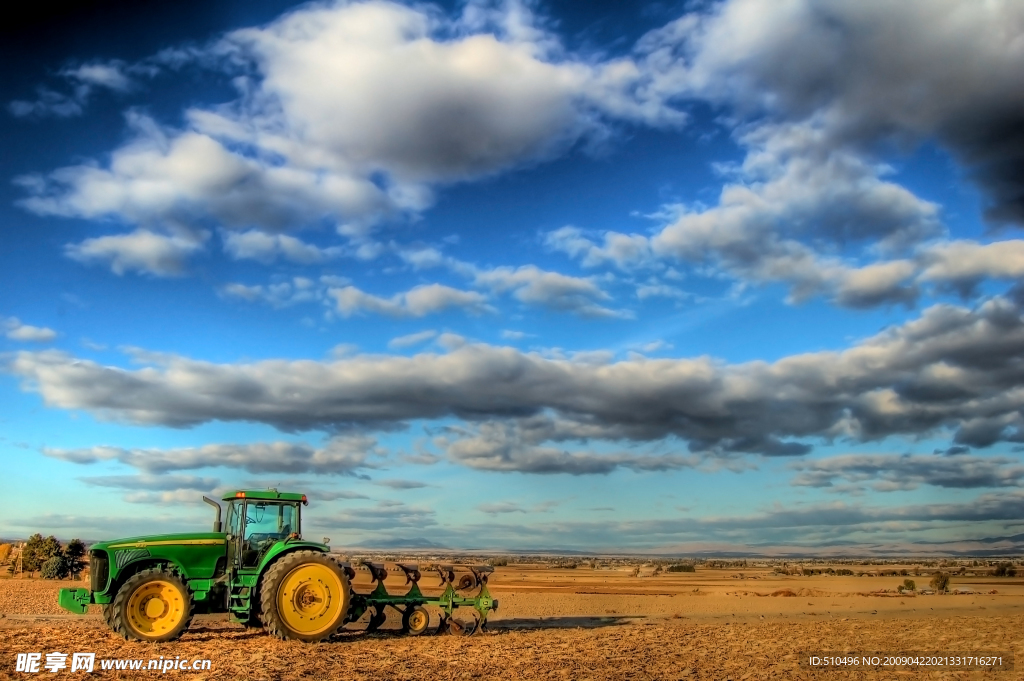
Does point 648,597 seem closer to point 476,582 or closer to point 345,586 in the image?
point 476,582

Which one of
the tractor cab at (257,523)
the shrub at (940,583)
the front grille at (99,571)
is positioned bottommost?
the shrub at (940,583)

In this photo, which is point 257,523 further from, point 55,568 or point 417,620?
point 55,568

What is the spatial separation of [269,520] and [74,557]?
31.6 metres

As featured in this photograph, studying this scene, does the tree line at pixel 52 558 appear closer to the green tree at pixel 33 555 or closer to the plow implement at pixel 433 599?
the green tree at pixel 33 555

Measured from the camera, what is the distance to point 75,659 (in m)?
12.3

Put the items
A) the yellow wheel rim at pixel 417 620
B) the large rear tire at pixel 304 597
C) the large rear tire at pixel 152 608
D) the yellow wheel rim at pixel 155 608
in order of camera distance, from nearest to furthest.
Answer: the large rear tire at pixel 152 608
the yellow wheel rim at pixel 155 608
the large rear tire at pixel 304 597
the yellow wheel rim at pixel 417 620

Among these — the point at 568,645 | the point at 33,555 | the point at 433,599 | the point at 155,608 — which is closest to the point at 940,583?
the point at 568,645

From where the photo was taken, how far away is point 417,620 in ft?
59.5

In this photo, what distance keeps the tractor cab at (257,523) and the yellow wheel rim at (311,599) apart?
1.24 meters

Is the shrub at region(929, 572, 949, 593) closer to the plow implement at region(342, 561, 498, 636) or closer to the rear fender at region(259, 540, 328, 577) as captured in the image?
the plow implement at region(342, 561, 498, 636)

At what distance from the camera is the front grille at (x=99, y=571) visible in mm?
15227

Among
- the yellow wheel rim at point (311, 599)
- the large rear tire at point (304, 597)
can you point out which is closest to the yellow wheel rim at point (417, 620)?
the large rear tire at point (304, 597)

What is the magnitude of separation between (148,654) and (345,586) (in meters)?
3.73

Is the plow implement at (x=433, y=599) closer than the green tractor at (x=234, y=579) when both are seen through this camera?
No
